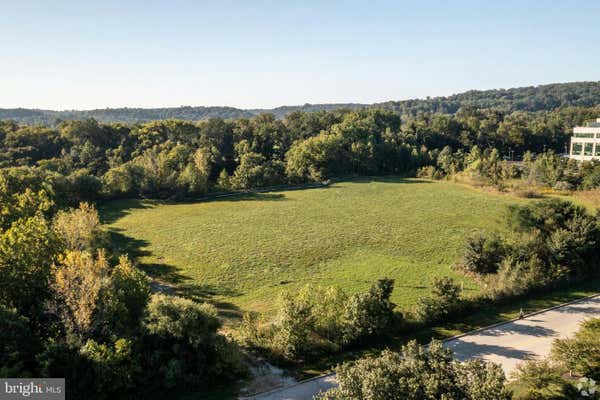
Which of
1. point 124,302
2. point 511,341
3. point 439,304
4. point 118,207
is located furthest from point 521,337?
point 118,207

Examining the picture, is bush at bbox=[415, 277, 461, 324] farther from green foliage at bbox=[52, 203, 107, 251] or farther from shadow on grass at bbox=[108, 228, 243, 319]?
green foliage at bbox=[52, 203, 107, 251]

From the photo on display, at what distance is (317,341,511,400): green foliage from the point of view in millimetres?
11148

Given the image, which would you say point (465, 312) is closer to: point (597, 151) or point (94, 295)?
point (94, 295)

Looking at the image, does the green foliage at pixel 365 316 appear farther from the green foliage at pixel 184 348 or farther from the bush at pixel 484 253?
the bush at pixel 484 253

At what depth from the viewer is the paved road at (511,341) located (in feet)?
55.0

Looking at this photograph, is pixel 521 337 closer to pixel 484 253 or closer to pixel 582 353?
pixel 582 353

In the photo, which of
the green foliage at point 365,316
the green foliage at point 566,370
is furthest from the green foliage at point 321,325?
the green foliage at point 566,370

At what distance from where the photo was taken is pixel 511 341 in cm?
2044

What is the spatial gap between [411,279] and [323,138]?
56.8m

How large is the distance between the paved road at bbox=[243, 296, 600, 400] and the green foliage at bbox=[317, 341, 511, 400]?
4889mm

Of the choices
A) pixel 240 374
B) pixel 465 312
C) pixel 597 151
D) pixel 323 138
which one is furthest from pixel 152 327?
pixel 597 151

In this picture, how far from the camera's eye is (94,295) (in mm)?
16797

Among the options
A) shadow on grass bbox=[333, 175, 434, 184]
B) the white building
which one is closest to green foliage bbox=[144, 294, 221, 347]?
shadow on grass bbox=[333, 175, 434, 184]

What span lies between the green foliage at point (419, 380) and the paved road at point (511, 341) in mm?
4889
